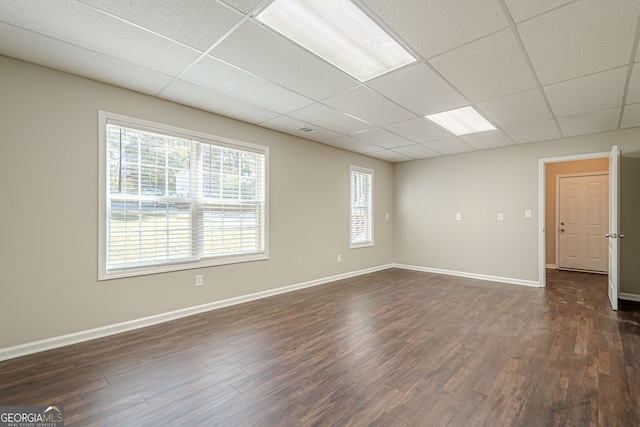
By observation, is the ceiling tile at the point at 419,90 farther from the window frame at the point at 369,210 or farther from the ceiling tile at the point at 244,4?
the window frame at the point at 369,210

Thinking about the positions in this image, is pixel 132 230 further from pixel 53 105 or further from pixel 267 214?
pixel 267 214

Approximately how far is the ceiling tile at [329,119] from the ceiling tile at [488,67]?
1360 millimetres

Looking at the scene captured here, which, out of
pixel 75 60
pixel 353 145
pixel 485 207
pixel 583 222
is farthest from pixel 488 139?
pixel 75 60

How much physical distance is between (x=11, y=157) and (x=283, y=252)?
10.1 ft

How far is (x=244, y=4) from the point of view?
179cm

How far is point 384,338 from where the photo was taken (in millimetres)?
2830

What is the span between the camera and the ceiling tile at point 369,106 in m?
3.07

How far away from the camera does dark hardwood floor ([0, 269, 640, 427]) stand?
1751 mm

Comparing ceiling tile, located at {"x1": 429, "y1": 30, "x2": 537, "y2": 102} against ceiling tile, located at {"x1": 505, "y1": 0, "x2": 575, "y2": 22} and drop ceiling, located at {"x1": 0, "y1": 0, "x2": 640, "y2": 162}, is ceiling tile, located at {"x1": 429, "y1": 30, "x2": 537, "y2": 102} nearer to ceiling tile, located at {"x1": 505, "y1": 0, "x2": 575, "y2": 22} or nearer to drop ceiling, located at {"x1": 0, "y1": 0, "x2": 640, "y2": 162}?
drop ceiling, located at {"x1": 0, "y1": 0, "x2": 640, "y2": 162}

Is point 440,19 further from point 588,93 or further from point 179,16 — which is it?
point 588,93

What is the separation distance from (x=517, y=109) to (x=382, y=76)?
1923 millimetres

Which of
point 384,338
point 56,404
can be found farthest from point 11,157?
point 384,338

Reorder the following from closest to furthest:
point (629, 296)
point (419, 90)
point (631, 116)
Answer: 1. point (419, 90)
2. point (631, 116)
3. point (629, 296)

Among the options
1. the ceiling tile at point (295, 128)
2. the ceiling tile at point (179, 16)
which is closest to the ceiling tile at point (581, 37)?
the ceiling tile at point (179, 16)
